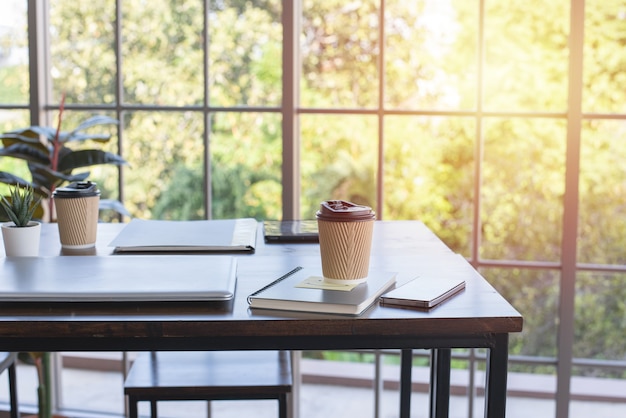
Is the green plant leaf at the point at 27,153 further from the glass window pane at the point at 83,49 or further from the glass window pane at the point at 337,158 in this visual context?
the glass window pane at the point at 337,158

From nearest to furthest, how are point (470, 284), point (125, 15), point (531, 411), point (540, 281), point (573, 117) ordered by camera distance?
point (470, 284), point (573, 117), point (531, 411), point (125, 15), point (540, 281)

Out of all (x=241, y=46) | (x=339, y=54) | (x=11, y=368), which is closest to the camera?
(x=11, y=368)

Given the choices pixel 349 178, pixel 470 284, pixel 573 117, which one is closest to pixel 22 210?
pixel 470 284

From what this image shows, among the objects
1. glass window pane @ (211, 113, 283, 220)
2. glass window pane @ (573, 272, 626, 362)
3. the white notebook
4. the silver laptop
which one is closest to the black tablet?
the white notebook

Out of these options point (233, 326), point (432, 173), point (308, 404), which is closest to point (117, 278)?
point (233, 326)

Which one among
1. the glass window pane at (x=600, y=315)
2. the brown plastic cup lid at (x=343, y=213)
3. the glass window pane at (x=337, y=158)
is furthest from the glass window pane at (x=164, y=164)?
the brown plastic cup lid at (x=343, y=213)

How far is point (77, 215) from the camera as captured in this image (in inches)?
71.3

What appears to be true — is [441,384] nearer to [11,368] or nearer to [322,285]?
[322,285]

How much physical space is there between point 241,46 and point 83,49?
1039mm

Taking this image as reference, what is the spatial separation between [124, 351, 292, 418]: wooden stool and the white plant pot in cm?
61

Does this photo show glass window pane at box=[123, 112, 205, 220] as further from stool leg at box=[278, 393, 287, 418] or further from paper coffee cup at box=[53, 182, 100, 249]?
paper coffee cup at box=[53, 182, 100, 249]

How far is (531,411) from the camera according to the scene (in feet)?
14.9

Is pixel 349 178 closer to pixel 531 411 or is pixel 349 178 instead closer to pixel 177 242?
pixel 531 411

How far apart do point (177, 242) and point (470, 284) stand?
0.70m
